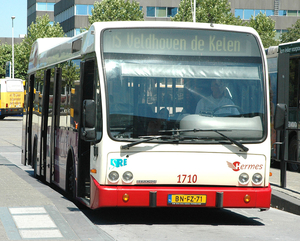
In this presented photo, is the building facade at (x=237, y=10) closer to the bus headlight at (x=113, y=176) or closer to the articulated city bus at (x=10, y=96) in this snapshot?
the articulated city bus at (x=10, y=96)

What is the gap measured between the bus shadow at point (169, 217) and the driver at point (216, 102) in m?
1.54

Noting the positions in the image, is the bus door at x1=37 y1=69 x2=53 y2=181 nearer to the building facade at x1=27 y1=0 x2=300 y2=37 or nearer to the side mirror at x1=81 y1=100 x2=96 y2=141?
the side mirror at x1=81 y1=100 x2=96 y2=141

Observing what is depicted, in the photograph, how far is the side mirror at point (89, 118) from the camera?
732 centimetres

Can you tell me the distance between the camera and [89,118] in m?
7.39

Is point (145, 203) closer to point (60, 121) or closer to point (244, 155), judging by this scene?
point (244, 155)

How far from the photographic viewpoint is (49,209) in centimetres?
805

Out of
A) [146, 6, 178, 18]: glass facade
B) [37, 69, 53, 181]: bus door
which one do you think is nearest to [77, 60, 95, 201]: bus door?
[37, 69, 53, 181]: bus door

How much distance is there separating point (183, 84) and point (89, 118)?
1.24 meters

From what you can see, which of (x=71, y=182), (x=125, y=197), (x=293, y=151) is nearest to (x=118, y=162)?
(x=125, y=197)

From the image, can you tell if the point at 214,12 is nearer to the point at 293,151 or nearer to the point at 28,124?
the point at 293,151

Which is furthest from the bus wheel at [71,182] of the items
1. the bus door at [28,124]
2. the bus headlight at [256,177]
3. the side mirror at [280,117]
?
the bus door at [28,124]

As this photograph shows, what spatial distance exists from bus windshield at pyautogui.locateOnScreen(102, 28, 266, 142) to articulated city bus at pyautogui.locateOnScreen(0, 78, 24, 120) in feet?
131

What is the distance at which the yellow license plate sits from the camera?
24.6 ft

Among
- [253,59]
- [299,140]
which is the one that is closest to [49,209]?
[253,59]
